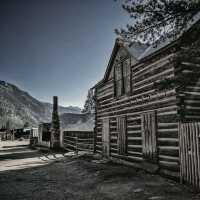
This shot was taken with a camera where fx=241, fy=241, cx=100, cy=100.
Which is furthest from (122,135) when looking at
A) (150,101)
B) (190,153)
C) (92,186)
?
(190,153)

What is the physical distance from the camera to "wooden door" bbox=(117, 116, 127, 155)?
13086 mm

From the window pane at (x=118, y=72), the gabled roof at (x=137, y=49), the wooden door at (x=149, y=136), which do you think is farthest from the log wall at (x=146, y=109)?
the window pane at (x=118, y=72)

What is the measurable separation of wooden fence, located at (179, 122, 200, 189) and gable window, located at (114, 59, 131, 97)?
17.3 ft

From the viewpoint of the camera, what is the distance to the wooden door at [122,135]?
13086mm

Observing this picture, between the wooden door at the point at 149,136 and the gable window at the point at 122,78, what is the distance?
2.43 m

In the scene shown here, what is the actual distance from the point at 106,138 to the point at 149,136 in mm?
4979

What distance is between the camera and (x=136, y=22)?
26.6 feet

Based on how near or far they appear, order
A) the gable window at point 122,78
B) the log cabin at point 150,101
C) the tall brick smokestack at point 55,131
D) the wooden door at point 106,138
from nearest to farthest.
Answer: the log cabin at point 150,101
the gable window at point 122,78
the wooden door at point 106,138
the tall brick smokestack at point 55,131

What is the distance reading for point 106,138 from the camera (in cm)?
1534

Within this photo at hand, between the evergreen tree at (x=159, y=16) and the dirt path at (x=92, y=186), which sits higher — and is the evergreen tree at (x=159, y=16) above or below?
above

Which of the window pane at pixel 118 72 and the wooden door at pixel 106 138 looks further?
the wooden door at pixel 106 138

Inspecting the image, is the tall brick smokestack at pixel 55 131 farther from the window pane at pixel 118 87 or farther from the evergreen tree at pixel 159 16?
the evergreen tree at pixel 159 16

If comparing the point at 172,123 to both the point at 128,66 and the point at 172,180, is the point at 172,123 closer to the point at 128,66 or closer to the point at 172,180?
the point at 172,180

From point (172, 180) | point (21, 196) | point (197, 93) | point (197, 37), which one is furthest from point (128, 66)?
point (21, 196)
